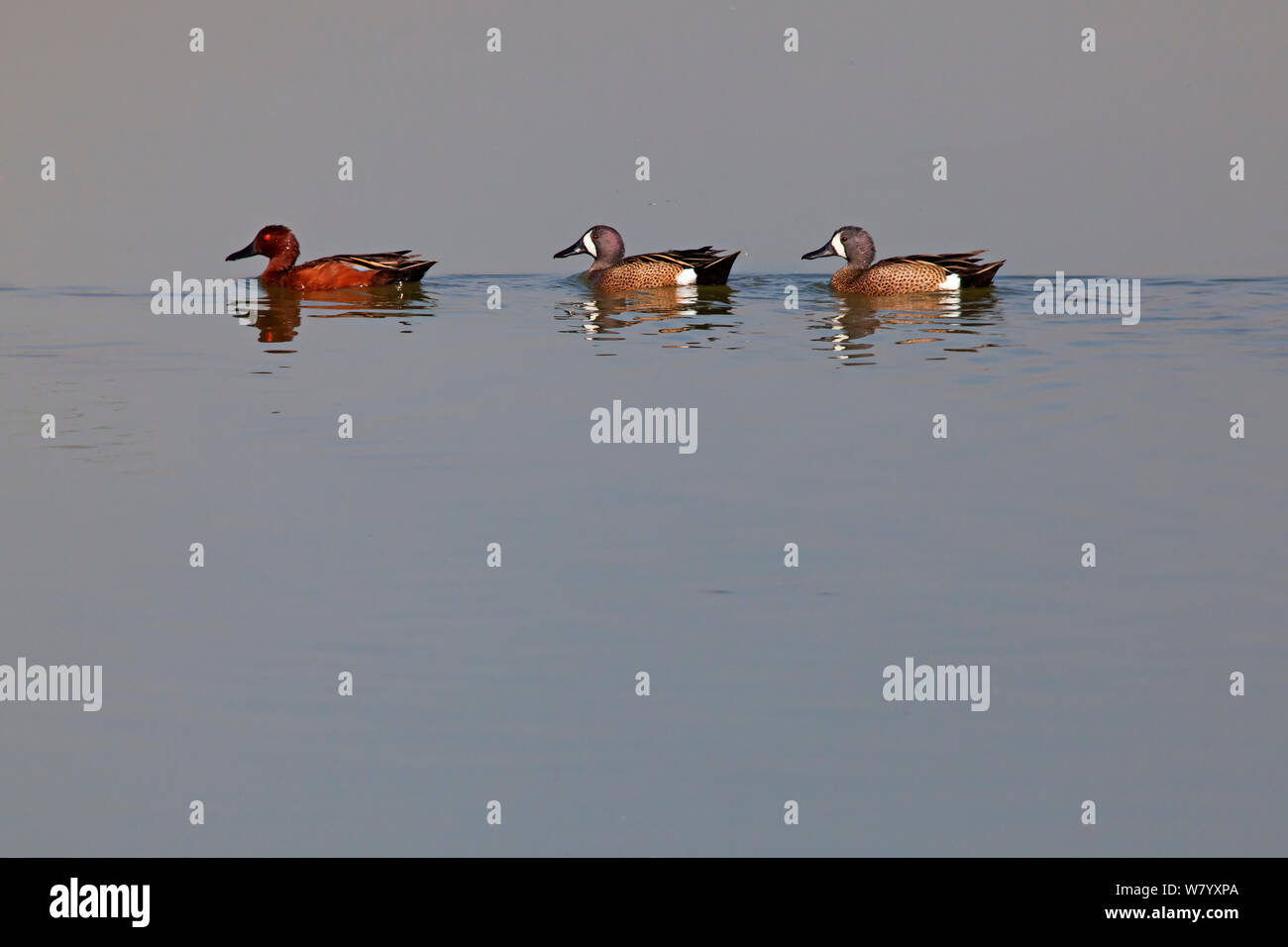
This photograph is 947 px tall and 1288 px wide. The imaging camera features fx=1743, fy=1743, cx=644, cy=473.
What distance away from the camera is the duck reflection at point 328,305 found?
1858cm

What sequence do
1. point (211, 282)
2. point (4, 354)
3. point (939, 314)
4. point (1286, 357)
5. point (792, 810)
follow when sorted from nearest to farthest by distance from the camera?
point (792, 810), point (1286, 357), point (4, 354), point (939, 314), point (211, 282)

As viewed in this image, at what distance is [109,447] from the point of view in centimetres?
1207

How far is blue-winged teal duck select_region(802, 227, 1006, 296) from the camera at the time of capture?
20312mm

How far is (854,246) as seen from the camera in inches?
858

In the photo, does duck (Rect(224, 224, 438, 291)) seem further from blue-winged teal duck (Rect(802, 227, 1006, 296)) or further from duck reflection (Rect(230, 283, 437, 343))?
blue-winged teal duck (Rect(802, 227, 1006, 296))

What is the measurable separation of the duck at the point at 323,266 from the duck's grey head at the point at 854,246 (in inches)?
198

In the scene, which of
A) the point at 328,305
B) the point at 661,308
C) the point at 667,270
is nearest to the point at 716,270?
the point at 667,270

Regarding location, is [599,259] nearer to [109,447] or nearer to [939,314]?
[939,314]

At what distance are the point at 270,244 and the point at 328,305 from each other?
284 centimetres

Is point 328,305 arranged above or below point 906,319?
above

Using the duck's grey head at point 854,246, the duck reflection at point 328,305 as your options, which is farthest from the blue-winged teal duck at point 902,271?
the duck reflection at point 328,305

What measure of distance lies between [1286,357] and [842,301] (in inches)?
246

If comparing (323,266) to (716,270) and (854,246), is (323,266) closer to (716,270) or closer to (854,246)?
(716,270)

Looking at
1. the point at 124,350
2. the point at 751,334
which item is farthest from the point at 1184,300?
the point at 124,350
